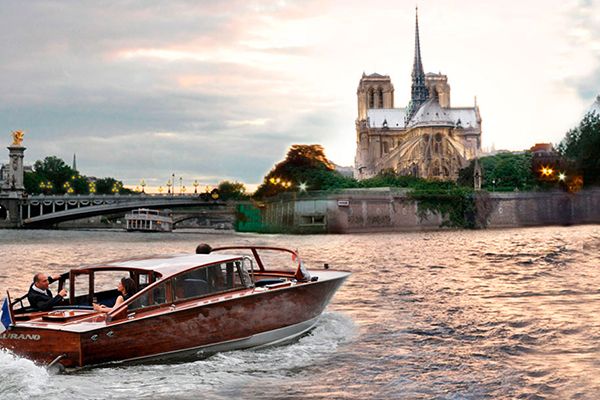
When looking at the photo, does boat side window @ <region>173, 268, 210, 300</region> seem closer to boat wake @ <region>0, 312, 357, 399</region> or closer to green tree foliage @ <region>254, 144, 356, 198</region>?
boat wake @ <region>0, 312, 357, 399</region>

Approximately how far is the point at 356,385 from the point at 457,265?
19.9m

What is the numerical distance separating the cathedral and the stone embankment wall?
1183 inches

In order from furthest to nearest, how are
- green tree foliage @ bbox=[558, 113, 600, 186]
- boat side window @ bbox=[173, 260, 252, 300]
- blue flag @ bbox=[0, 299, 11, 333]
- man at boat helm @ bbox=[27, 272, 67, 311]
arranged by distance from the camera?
green tree foliage @ bbox=[558, 113, 600, 186]
boat side window @ bbox=[173, 260, 252, 300]
man at boat helm @ bbox=[27, 272, 67, 311]
blue flag @ bbox=[0, 299, 11, 333]

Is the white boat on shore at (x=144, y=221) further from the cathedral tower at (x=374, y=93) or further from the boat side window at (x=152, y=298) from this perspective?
the boat side window at (x=152, y=298)

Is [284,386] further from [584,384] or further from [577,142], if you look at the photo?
[577,142]

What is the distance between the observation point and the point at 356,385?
10.2m

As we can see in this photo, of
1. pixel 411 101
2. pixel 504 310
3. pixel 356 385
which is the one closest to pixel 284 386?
pixel 356 385

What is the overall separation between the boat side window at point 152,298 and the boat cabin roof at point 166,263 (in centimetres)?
21

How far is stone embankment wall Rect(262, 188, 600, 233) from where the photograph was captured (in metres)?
73.3

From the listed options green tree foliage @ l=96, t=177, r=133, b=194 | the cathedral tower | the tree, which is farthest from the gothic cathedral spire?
the tree

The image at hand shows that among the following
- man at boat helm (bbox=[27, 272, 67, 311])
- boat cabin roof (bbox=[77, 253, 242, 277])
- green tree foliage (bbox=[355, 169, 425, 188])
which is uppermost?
green tree foliage (bbox=[355, 169, 425, 188])

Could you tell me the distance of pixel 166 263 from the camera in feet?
38.4

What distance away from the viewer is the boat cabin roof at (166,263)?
11.4m

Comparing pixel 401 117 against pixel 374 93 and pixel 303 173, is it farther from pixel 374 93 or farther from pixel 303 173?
pixel 303 173
